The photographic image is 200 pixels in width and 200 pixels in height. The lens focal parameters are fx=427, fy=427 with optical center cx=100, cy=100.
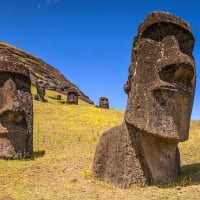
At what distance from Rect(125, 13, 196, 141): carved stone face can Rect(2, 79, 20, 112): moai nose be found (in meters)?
7.35

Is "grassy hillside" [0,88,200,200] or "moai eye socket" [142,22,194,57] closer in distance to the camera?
"grassy hillside" [0,88,200,200]

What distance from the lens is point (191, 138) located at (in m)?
21.4

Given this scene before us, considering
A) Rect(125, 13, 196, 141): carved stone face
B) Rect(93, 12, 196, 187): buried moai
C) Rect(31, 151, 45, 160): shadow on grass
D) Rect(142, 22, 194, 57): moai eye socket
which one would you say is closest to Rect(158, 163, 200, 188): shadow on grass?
Rect(93, 12, 196, 187): buried moai

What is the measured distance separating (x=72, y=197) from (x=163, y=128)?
3281 mm

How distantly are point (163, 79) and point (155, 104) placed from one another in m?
0.79

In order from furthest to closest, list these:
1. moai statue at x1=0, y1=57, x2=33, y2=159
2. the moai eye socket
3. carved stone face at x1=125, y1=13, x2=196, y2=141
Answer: moai statue at x1=0, y1=57, x2=33, y2=159, the moai eye socket, carved stone face at x1=125, y1=13, x2=196, y2=141

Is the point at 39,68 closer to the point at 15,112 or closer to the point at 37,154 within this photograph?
the point at 37,154

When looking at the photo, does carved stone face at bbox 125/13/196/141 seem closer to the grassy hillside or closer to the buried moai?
the buried moai

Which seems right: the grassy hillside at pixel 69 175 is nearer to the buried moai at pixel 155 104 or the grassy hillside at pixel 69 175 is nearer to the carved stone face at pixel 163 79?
the buried moai at pixel 155 104

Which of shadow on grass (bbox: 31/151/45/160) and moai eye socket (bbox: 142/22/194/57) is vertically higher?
moai eye socket (bbox: 142/22/194/57)

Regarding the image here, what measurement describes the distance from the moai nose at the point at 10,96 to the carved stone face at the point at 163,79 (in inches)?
289

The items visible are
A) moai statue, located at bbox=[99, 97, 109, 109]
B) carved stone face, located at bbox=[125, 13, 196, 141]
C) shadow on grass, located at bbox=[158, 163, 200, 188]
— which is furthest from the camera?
moai statue, located at bbox=[99, 97, 109, 109]

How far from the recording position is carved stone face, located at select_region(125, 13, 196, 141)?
12516 mm

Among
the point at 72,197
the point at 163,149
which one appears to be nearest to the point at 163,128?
the point at 163,149
